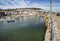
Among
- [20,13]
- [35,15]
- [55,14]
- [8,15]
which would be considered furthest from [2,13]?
[55,14]

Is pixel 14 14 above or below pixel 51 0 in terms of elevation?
below

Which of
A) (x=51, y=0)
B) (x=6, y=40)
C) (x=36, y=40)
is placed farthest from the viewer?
(x=51, y=0)

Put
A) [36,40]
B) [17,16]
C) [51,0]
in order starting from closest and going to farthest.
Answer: [36,40] → [51,0] → [17,16]

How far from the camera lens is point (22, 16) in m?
28.9

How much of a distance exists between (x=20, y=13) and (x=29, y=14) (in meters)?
1.40

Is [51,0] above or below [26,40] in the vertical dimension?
above

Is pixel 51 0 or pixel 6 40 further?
pixel 51 0

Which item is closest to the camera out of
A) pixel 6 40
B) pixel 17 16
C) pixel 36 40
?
pixel 36 40

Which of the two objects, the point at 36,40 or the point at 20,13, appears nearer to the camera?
the point at 36,40

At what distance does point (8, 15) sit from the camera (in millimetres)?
28625

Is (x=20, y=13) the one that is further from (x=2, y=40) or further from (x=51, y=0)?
(x=2, y=40)

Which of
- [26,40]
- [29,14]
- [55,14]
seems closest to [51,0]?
[55,14]

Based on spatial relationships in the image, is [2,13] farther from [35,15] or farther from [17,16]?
[35,15]

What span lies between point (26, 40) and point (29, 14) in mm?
19010
